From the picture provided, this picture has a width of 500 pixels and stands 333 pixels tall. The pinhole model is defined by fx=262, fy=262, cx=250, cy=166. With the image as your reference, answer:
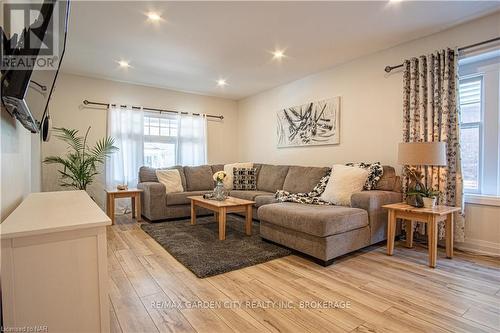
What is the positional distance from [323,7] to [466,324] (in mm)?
2529

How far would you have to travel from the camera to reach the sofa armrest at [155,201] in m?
3.85

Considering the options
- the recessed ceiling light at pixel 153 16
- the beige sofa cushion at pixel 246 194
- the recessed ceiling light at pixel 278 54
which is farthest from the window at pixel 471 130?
the recessed ceiling light at pixel 153 16

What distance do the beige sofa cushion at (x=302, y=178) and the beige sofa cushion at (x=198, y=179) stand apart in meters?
1.46

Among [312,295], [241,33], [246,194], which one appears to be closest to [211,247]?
[312,295]

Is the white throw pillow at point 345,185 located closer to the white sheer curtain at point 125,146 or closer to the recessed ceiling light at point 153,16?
the recessed ceiling light at point 153,16

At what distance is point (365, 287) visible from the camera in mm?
1940

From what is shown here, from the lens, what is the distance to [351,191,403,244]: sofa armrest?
264cm

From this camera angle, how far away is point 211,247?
Result: 2.74 meters

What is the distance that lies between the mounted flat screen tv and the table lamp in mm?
2762

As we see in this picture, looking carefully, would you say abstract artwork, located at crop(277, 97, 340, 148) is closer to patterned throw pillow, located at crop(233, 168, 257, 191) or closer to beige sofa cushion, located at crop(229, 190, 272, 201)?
patterned throw pillow, located at crop(233, 168, 257, 191)

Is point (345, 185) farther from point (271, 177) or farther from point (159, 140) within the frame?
point (159, 140)

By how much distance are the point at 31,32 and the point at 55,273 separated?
0.95 m

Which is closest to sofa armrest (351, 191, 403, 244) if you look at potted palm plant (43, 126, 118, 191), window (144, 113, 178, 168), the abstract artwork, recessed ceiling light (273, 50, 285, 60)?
the abstract artwork

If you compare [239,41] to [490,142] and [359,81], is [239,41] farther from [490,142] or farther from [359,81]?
[490,142]
